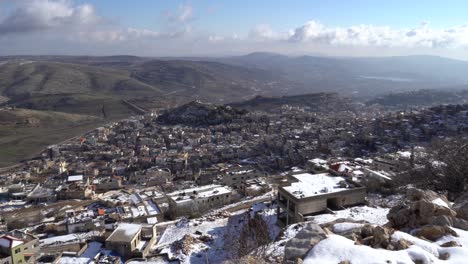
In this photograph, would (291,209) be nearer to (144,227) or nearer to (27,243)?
(144,227)

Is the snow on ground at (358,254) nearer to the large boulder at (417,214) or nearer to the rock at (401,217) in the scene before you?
the large boulder at (417,214)

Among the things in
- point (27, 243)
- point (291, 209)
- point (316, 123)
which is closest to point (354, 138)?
point (316, 123)

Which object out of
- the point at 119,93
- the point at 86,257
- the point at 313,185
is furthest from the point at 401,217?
the point at 119,93

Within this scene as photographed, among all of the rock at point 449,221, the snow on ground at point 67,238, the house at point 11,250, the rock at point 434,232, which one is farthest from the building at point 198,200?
the rock at point 434,232

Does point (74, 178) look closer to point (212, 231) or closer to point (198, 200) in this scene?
point (198, 200)

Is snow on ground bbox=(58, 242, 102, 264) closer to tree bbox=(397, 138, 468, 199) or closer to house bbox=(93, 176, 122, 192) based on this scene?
tree bbox=(397, 138, 468, 199)

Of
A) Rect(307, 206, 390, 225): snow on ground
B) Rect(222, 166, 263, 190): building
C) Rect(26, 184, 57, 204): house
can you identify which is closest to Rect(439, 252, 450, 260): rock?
Rect(307, 206, 390, 225): snow on ground
